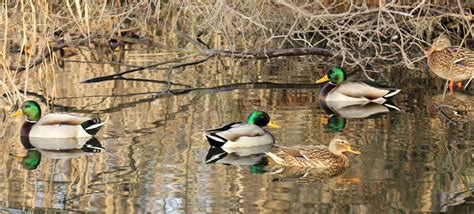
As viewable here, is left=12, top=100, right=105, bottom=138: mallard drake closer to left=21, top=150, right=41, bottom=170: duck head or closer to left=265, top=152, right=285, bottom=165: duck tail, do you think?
left=21, top=150, right=41, bottom=170: duck head

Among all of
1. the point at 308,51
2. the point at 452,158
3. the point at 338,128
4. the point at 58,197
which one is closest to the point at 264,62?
the point at 308,51

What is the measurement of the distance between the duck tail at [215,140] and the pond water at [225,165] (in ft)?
0.33

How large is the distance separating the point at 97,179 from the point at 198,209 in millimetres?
1250

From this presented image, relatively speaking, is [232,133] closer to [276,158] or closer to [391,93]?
[276,158]

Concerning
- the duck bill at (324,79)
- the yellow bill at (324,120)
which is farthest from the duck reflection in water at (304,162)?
the duck bill at (324,79)

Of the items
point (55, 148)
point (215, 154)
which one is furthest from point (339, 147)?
point (55, 148)

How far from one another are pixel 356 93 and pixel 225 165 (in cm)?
405

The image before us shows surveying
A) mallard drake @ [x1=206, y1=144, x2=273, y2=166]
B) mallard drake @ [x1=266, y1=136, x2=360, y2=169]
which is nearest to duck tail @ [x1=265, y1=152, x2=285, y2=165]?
mallard drake @ [x1=266, y1=136, x2=360, y2=169]

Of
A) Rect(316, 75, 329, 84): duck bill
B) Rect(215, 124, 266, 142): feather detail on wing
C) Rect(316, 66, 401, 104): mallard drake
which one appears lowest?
Rect(215, 124, 266, 142): feather detail on wing

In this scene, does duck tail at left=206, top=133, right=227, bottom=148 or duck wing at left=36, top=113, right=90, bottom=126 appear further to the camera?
duck wing at left=36, top=113, right=90, bottom=126

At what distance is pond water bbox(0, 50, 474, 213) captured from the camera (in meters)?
8.10

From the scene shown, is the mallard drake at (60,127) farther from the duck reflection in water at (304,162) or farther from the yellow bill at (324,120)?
the yellow bill at (324,120)

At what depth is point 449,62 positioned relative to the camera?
13625 millimetres

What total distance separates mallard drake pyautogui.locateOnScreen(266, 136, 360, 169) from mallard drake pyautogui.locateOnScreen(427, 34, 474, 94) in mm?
4303
